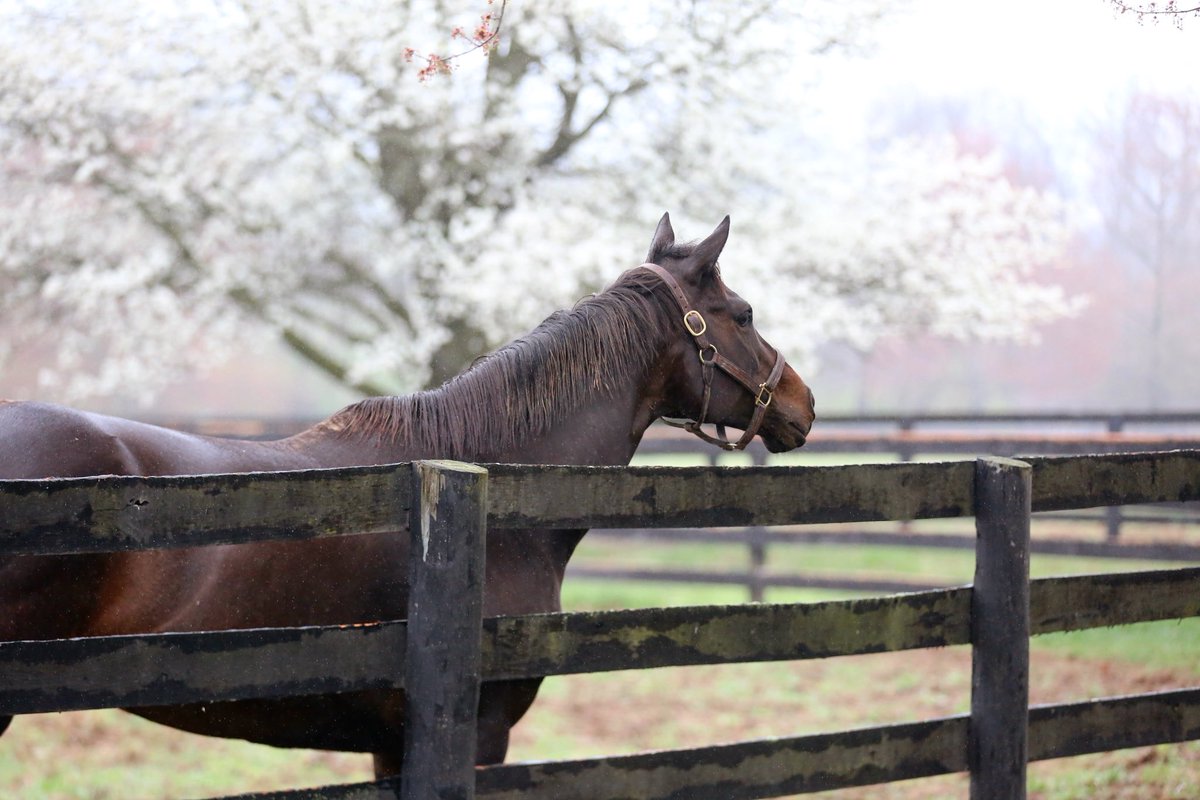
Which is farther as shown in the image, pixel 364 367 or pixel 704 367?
pixel 364 367

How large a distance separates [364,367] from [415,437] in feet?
24.2

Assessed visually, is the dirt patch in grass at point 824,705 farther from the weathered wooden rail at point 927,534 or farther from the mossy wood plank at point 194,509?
the mossy wood plank at point 194,509

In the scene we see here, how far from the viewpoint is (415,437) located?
3.01 metres

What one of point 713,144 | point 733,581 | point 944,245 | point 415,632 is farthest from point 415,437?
point 944,245

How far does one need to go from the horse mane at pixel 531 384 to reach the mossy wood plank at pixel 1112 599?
137 centimetres

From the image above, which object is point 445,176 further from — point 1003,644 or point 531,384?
point 1003,644

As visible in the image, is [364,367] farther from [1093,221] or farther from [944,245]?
[1093,221]

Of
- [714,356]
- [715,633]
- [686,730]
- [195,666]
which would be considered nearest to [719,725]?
[686,730]

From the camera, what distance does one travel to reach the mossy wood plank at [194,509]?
204 centimetres

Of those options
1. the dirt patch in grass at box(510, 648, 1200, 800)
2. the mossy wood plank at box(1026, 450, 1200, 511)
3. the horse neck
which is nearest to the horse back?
the horse neck

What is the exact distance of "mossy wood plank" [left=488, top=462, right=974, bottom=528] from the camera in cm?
238

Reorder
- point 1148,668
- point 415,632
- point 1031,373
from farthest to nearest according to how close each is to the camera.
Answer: point 1031,373 → point 1148,668 → point 415,632

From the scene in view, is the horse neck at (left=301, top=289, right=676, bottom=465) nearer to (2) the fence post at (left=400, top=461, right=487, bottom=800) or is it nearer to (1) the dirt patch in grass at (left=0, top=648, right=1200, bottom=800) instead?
(2) the fence post at (left=400, top=461, right=487, bottom=800)

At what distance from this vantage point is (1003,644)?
288 cm
